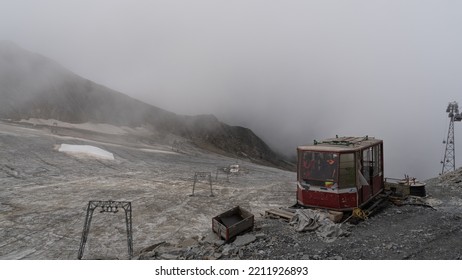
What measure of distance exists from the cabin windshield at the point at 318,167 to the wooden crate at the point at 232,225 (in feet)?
7.04

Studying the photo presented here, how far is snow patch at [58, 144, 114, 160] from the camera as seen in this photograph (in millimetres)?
28266

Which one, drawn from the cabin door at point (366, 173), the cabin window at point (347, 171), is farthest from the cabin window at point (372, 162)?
the cabin window at point (347, 171)

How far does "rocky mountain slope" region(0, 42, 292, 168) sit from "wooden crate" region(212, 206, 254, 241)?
123 ft

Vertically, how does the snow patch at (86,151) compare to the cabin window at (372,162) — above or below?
below

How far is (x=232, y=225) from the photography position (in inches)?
350

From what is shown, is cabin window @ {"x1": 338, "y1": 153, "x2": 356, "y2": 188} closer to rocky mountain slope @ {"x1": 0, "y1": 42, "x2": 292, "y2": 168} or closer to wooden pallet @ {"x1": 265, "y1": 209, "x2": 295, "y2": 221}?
wooden pallet @ {"x1": 265, "y1": 209, "x2": 295, "y2": 221}

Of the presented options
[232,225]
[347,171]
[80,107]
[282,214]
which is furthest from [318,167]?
[80,107]

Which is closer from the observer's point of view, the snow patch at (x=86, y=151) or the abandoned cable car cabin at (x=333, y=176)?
the abandoned cable car cabin at (x=333, y=176)

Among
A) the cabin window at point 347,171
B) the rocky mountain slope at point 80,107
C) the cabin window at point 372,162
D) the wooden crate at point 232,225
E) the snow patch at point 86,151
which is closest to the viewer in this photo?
the wooden crate at point 232,225

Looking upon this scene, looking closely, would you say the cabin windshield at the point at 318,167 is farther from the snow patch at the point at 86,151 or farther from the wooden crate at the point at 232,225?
the snow patch at the point at 86,151

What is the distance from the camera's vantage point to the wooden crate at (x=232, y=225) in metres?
8.74

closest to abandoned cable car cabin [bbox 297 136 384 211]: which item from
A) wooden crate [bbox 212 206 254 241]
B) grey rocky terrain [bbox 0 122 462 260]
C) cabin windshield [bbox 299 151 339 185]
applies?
cabin windshield [bbox 299 151 339 185]
